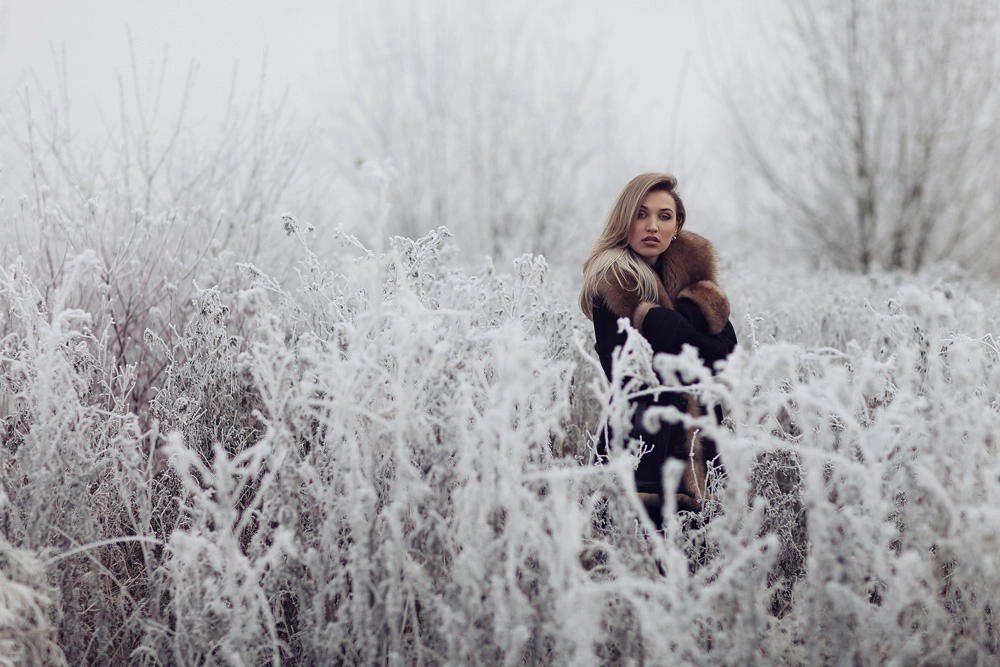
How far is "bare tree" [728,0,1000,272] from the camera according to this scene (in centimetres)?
947

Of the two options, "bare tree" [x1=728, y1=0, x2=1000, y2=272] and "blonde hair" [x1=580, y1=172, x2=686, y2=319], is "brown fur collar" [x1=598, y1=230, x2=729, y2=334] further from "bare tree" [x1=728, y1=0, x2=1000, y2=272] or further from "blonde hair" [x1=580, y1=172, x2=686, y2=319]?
"bare tree" [x1=728, y1=0, x2=1000, y2=272]

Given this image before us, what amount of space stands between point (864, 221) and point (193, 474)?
1009 cm

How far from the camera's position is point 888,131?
10023 mm

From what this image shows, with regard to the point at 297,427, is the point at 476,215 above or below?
above

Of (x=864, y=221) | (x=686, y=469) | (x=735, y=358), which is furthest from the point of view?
(x=864, y=221)

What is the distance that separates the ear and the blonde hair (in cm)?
14

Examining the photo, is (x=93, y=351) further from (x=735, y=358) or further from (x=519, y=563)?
(x=735, y=358)

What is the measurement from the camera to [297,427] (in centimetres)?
210

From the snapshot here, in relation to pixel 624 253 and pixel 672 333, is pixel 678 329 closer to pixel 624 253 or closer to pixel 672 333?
pixel 672 333

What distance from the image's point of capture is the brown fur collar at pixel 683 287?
236 centimetres

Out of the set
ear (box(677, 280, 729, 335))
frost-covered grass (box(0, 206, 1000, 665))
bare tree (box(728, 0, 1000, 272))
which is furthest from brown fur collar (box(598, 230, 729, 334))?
bare tree (box(728, 0, 1000, 272))

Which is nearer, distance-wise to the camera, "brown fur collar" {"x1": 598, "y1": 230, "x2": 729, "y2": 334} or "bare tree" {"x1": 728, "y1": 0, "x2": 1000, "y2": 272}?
"brown fur collar" {"x1": 598, "y1": 230, "x2": 729, "y2": 334}

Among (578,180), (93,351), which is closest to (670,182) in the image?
(93,351)

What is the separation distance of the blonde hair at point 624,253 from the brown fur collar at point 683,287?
3 centimetres
